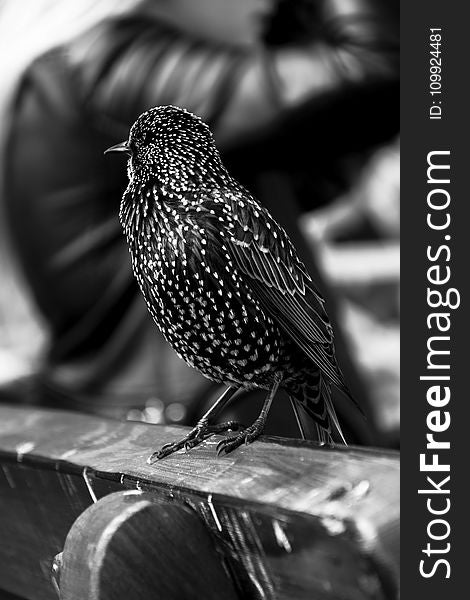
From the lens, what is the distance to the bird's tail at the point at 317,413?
0.65 m

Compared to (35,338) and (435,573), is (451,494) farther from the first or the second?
(35,338)

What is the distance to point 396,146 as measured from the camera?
1.11 m

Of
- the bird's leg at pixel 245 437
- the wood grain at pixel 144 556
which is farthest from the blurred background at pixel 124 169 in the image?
the wood grain at pixel 144 556

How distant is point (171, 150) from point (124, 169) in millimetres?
320

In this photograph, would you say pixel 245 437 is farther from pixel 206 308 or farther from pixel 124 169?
pixel 124 169

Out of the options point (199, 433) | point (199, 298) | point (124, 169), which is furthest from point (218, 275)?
point (124, 169)

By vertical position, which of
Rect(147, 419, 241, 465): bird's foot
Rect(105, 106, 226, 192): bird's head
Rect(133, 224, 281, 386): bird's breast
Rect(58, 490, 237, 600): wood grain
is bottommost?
Rect(58, 490, 237, 600): wood grain

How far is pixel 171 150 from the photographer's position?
639mm

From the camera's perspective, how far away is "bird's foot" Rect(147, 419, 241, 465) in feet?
2.15

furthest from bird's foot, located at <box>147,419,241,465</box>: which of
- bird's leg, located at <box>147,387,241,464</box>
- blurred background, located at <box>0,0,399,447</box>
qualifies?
blurred background, located at <box>0,0,399,447</box>

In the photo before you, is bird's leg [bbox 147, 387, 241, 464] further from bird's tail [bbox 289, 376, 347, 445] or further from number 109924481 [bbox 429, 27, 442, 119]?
number 109924481 [bbox 429, 27, 442, 119]

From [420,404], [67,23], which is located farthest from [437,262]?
[67,23]

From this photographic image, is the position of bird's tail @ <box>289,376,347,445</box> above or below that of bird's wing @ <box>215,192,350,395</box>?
below

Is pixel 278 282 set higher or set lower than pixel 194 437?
higher
